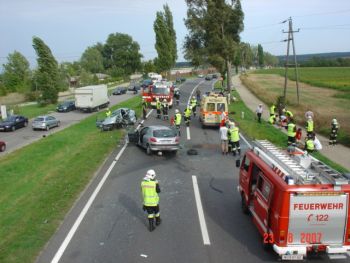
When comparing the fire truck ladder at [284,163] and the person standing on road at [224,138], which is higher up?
the fire truck ladder at [284,163]

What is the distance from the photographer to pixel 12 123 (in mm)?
37125

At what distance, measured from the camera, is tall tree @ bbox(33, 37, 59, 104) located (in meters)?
53.4

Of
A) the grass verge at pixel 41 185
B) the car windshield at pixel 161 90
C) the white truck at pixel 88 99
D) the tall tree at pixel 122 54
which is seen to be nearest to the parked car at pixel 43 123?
the grass verge at pixel 41 185

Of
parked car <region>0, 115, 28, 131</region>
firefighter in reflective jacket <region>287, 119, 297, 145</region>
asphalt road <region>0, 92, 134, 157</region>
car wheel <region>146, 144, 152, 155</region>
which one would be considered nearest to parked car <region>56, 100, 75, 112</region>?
asphalt road <region>0, 92, 134, 157</region>

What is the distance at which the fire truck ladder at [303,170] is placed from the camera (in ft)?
26.5

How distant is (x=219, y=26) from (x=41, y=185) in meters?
34.6

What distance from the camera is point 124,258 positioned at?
903 centimetres

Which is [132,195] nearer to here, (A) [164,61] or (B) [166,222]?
(B) [166,222]

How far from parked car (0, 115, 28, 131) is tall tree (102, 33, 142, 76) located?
75.5 meters

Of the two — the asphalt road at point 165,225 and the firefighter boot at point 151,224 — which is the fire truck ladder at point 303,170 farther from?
the firefighter boot at point 151,224

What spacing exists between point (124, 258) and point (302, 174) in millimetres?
4371

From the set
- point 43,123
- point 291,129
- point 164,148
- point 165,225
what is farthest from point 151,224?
point 43,123

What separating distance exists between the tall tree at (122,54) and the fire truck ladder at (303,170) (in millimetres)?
105615

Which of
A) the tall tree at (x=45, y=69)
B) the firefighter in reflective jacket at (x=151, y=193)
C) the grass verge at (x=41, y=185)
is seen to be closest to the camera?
the grass verge at (x=41, y=185)
